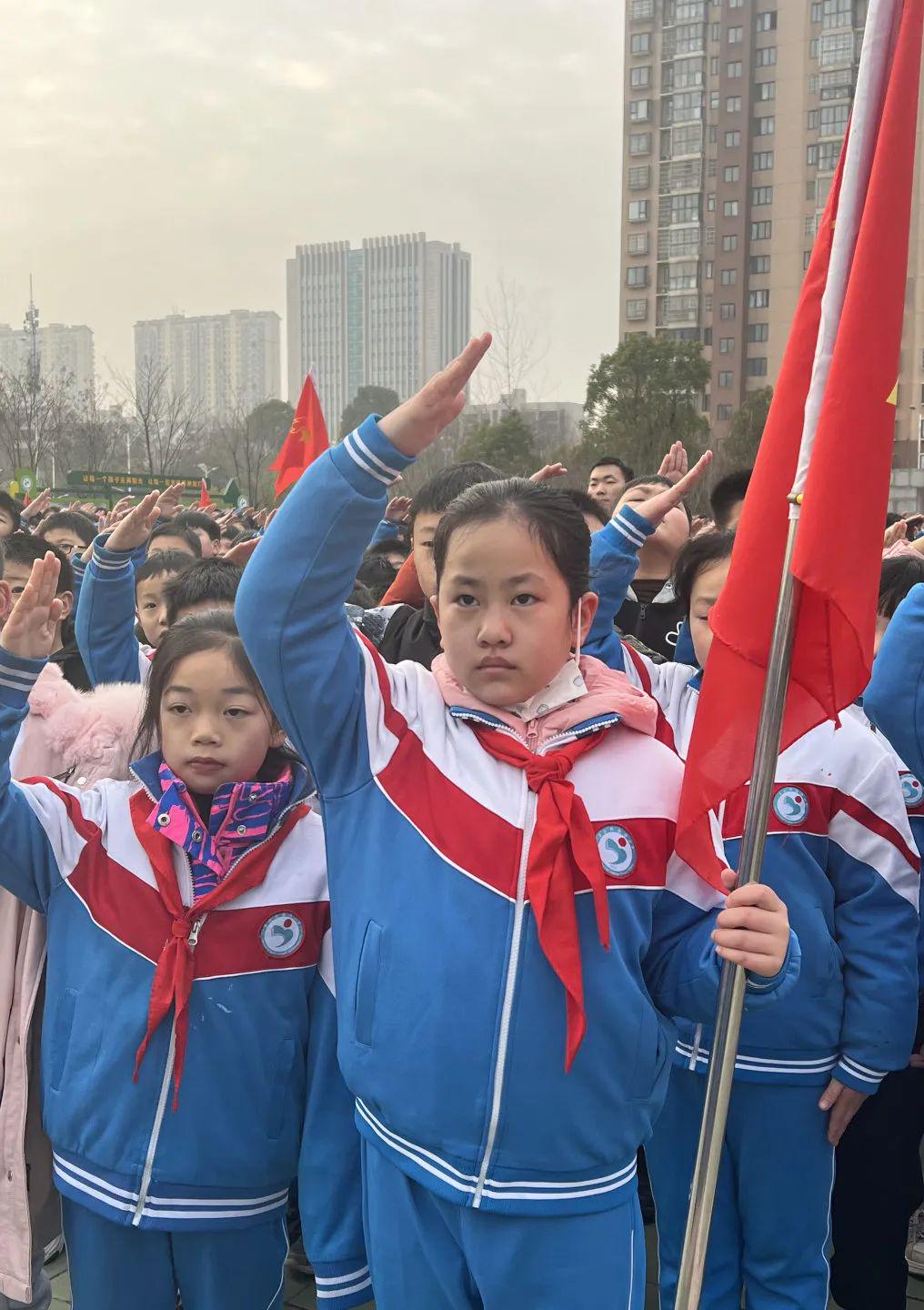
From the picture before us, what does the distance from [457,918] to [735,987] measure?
0.39m

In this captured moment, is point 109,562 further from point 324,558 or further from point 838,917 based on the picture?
point 838,917

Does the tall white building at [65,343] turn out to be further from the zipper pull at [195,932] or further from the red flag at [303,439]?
the zipper pull at [195,932]

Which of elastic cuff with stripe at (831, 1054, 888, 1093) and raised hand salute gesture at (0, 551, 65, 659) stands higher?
raised hand salute gesture at (0, 551, 65, 659)

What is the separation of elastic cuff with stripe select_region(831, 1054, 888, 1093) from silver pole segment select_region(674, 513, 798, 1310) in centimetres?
A: 78

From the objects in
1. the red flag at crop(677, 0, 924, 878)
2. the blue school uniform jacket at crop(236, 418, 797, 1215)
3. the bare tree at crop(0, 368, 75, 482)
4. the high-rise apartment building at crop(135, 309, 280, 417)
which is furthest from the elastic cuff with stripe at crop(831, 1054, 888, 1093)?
the high-rise apartment building at crop(135, 309, 280, 417)

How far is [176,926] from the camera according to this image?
2.20m

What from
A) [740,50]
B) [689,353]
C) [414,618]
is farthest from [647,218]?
[414,618]

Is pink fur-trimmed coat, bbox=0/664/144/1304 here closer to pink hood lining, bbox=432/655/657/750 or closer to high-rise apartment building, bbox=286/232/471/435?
pink hood lining, bbox=432/655/657/750

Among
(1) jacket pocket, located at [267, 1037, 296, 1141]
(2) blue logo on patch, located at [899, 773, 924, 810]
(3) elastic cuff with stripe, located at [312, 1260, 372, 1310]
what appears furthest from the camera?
(2) blue logo on patch, located at [899, 773, 924, 810]

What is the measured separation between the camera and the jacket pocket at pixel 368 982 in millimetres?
1796

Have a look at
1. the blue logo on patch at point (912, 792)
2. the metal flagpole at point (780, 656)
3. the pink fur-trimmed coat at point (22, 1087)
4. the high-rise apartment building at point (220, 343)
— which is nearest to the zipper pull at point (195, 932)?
the pink fur-trimmed coat at point (22, 1087)

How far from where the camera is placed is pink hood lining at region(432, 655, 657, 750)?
190cm

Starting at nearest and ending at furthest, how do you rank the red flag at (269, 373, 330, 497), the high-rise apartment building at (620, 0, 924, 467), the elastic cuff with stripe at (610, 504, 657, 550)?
1. the elastic cuff with stripe at (610, 504, 657, 550)
2. the red flag at (269, 373, 330, 497)
3. the high-rise apartment building at (620, 0, 924, 467)

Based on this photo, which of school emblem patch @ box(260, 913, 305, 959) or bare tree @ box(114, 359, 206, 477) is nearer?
school emblem patch @ box(260, 913, 305, 959)
